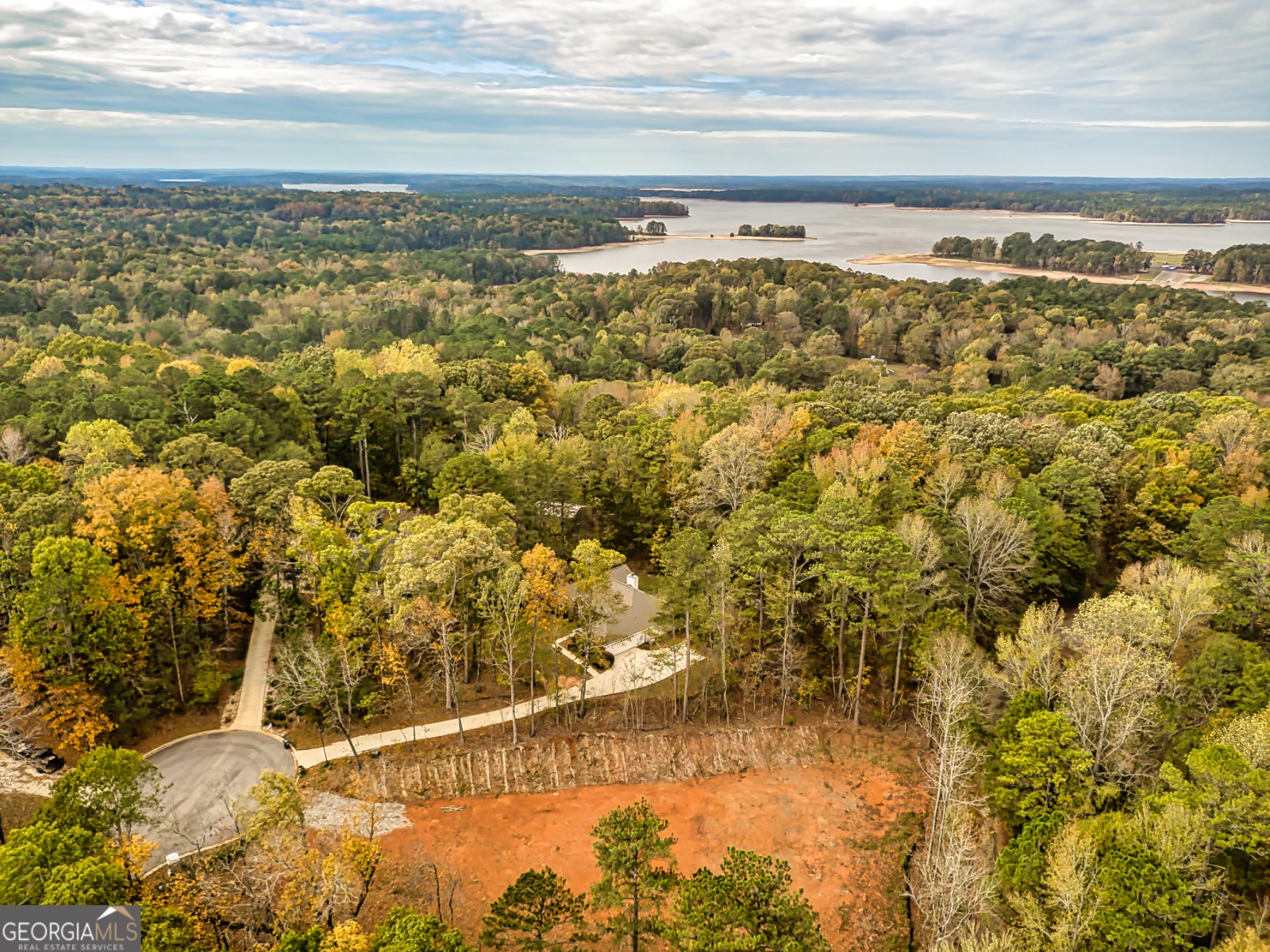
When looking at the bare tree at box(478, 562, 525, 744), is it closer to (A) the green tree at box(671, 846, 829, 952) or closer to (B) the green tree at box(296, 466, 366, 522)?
(B) the green tree at box(296, 466, 366, 522)

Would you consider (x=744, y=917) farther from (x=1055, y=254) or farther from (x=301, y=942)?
(x=1055, y=254)

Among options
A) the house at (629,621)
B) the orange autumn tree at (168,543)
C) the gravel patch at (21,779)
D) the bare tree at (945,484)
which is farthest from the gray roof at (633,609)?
the gravel patch at (21,779)

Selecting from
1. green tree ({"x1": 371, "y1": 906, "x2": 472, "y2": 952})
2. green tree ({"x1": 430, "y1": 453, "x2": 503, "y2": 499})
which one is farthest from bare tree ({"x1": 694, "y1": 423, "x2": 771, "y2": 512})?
green tree ({"x1": 371, "y1": 906, "x2": 472, "y2": 952})

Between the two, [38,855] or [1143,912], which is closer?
[38,855]

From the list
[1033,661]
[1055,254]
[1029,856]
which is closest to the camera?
[1029,856]

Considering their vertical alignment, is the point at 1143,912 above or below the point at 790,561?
below

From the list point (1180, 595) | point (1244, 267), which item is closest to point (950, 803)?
point (1180, 595)

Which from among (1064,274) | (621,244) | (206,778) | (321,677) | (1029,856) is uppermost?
(621,244)
